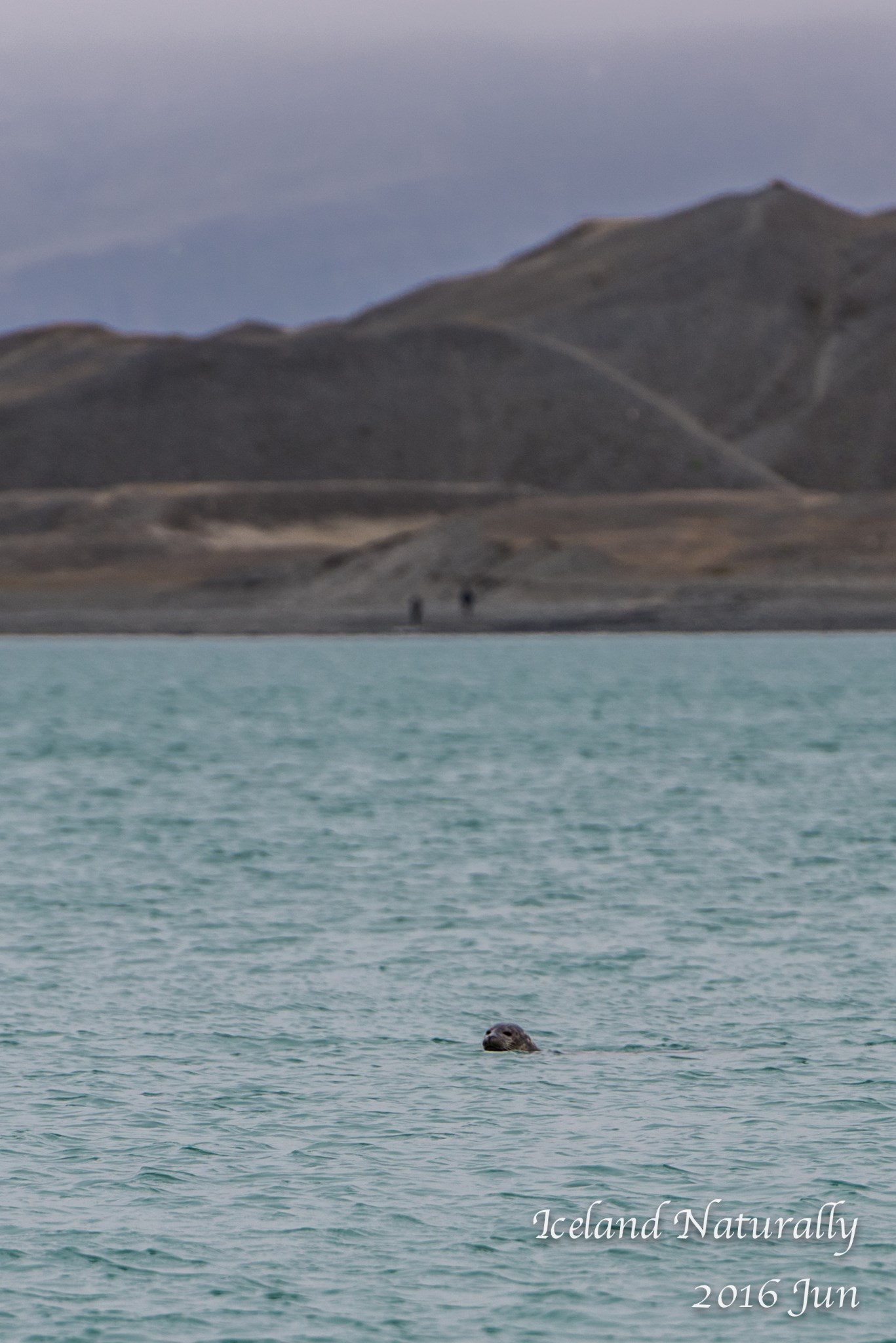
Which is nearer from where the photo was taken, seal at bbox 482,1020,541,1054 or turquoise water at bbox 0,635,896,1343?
turquoise water at bbox 0,635,896,1343

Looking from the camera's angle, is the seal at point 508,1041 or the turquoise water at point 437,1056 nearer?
the turquoise water at point 437,1056

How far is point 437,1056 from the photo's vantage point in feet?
57.0

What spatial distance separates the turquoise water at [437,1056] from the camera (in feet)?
39.3

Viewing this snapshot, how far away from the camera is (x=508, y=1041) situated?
17312mm

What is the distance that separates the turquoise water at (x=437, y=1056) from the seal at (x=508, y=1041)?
0.58ft

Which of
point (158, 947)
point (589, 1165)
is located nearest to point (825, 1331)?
point (589, 1165)

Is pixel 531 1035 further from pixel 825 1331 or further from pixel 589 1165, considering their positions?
pixel 825 1331

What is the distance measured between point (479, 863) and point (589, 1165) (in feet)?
52.9

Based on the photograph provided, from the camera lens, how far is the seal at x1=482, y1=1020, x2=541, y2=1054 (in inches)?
682

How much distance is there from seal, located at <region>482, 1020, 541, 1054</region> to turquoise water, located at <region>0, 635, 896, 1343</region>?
0.18 m

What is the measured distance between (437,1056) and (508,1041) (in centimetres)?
57

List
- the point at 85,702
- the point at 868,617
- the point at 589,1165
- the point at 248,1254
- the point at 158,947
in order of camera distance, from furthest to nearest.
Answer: the point at 868,617
the point at 85,702
the point at 158,947
the point at 589,1165
the point at 248,1254

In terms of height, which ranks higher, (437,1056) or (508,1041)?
(508,1041)

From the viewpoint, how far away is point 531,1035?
59.7 ft
